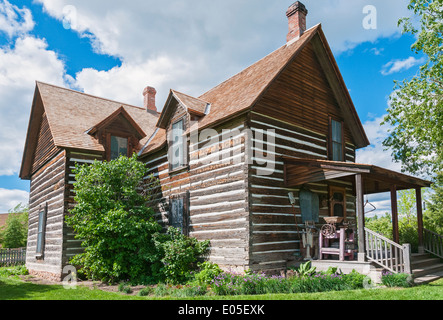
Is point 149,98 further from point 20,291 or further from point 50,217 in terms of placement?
point 20,291

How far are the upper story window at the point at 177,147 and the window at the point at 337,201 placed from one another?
6065 millimetres

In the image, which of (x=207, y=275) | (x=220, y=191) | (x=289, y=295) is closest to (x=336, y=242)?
(x=289, y=295)

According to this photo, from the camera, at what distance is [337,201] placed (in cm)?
1503

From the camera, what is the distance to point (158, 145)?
16.6 metres

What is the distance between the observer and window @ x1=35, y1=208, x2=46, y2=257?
17984 mm

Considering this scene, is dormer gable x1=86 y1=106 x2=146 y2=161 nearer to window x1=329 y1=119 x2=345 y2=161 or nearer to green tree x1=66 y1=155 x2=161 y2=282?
green tree x1=66 y1=155 x2=161 y2=282

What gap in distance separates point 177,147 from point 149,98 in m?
11.0

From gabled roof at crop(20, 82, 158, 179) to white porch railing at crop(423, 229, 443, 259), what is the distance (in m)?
13.5

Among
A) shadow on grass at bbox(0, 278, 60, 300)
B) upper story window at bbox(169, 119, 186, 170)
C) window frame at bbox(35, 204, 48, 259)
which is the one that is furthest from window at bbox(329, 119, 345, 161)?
window frame at bbox(35, 204, 48, 259)

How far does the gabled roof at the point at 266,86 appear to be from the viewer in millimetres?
13062

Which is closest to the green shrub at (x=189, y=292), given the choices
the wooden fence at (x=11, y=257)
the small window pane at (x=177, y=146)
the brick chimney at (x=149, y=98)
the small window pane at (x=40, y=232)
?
the small window pane at (x=177, y=146)

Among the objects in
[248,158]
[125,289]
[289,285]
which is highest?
[248,158]
